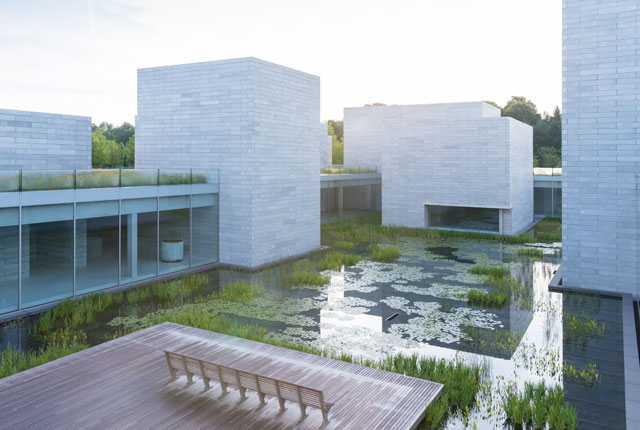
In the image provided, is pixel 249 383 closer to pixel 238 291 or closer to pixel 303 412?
pixel 303 412

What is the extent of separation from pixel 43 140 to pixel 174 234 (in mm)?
4993

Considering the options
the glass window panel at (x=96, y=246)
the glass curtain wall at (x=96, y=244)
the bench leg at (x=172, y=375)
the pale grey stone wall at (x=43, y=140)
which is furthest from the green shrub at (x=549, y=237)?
the bench leg at (x=172, y=375)

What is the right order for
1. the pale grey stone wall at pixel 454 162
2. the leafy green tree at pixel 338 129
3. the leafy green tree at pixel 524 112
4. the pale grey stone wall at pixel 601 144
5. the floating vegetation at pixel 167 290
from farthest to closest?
1. the leafy green tree at pixel 338 129
2. the leafy green tree at pixel 524 112
3. the pale grey stone wall at pixel 454 162
4. the pale grey stone wall at pixel 601 144
5. the floating vegetation at pixel 167 290

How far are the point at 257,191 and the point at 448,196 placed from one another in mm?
12700

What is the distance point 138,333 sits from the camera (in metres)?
10.2

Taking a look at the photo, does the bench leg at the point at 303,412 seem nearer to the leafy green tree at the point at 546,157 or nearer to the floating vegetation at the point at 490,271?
the floating vegetation at the point at 490,271

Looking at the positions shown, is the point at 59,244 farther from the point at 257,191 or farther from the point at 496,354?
the point at 496,354

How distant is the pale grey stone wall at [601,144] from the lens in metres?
13.6

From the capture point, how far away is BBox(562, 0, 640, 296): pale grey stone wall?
13.6 meters

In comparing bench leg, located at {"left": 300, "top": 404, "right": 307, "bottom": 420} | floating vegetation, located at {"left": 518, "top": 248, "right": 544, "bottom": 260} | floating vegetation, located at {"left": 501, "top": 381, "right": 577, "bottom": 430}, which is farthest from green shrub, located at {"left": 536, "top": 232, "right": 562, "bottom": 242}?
bench leg, located at {"left": 300, "top": 404, "right": 307, "bottom": 420}

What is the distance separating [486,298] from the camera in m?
13.3

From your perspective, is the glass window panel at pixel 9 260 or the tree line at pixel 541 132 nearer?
the glass window panel at pixel 9 260

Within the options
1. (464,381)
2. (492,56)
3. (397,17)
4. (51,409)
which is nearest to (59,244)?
(51,409)

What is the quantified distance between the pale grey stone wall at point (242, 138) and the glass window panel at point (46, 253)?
5832 mm
